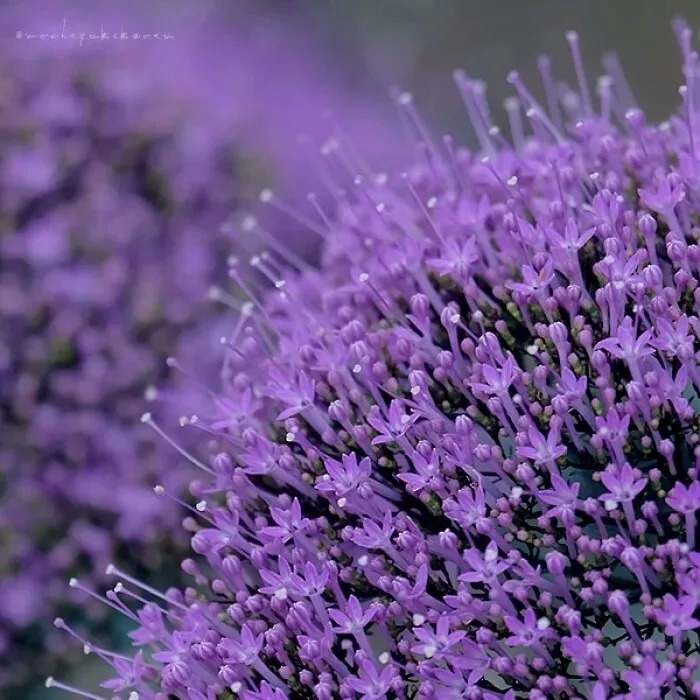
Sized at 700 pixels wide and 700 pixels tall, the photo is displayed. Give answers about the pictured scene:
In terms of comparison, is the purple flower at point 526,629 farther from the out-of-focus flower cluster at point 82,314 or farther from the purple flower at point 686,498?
the out-of-focus flower cluster at point 82,314

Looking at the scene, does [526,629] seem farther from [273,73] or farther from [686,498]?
[273,73]

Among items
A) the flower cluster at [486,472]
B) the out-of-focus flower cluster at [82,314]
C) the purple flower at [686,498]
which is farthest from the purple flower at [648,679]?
the out-of-focus flower cluster at [82,314]

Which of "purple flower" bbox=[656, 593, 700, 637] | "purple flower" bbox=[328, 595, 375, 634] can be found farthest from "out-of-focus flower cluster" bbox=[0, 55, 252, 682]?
"purple flower" bbox=[656, 593, 700, 637]

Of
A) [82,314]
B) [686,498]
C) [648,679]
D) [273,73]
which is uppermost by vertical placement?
[273,73]

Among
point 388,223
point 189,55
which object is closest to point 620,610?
point 388,223

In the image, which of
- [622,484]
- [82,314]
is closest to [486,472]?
[622,484]

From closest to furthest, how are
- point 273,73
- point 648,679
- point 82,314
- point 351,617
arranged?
point 648,679, point 351,617, point 82,314, point 273,73
